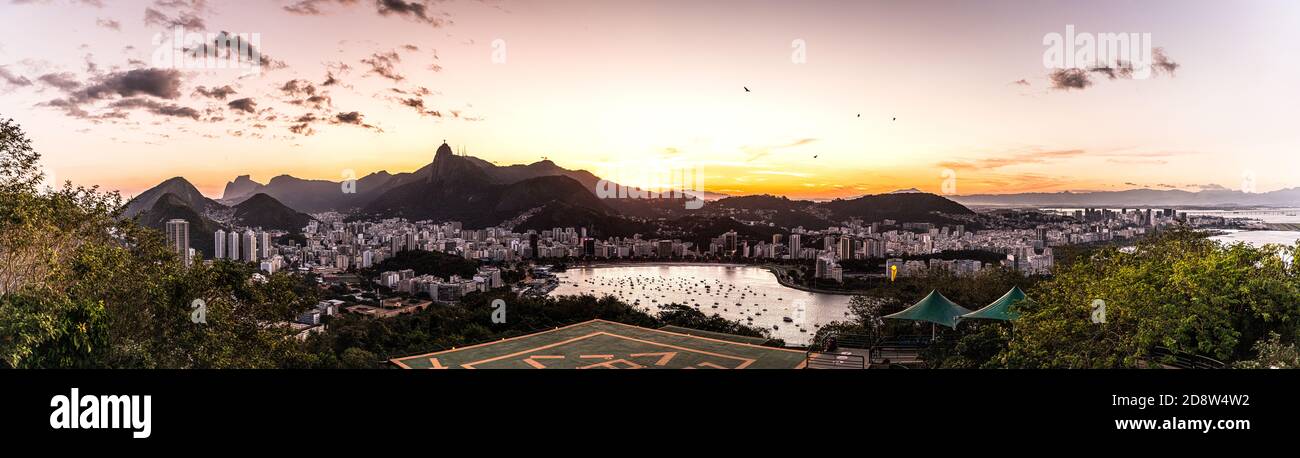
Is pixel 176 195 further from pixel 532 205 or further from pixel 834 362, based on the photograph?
pixel 834 362

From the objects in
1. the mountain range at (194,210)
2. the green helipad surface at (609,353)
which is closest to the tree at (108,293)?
the green helipad surface at (609,353)

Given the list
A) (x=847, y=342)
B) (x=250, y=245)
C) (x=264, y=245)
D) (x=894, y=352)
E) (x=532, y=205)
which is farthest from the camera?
(x=532, y=205)

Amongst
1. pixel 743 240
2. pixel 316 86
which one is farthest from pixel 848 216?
pixel 316 86

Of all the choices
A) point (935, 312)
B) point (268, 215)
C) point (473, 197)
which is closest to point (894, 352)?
point (935, 312)

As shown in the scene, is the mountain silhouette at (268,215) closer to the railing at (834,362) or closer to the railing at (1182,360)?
the railing at (834,362)

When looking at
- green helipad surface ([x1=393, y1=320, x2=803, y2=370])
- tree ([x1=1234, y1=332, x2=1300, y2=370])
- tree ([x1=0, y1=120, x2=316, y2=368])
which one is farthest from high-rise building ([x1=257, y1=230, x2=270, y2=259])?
tree ([x1=1234, y1=332, x2=1300, y2=370])

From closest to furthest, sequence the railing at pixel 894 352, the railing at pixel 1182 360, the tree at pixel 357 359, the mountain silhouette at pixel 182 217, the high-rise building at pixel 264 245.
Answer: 1. the railing at pixel 1182 360
2. the tree at pixel 357 359
3. the railing at pixel 894 352
4. the mountain silhouette at pixel 182 217
5. the high-rise building at pixel 264 245
